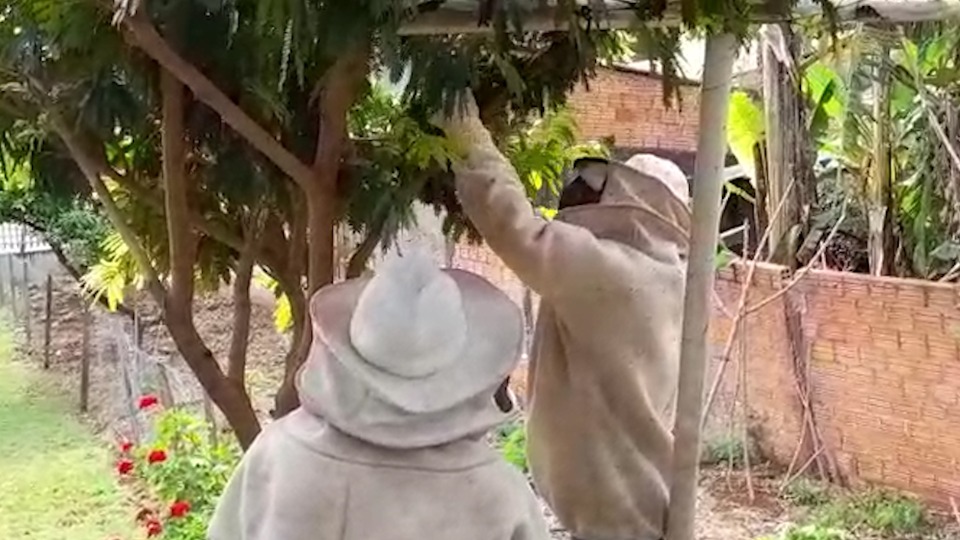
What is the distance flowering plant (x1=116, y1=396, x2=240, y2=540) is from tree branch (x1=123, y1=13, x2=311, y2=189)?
3.16ft

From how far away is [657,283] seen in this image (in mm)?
1207

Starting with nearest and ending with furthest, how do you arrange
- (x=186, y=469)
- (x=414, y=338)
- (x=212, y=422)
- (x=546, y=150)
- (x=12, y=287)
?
(x=414, y=338), (x=546, y=150), (x=186, y=469), (x=212, y=422), (x=12, y=287)

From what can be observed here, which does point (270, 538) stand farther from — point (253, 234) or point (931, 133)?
point (931, 133)

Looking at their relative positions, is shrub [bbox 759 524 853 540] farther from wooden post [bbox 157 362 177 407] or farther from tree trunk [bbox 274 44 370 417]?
tree trunk [bbox 274 44 370 417]

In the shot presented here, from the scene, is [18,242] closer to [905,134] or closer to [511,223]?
[511,223]

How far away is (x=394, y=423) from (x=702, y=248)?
38 cm

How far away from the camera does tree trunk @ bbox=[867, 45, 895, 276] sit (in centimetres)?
295

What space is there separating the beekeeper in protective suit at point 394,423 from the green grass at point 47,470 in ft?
3.87

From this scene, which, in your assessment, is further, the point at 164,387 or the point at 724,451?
the point at 724,451

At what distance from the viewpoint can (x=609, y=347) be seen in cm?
118

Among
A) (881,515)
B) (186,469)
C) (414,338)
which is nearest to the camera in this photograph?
(414,338)

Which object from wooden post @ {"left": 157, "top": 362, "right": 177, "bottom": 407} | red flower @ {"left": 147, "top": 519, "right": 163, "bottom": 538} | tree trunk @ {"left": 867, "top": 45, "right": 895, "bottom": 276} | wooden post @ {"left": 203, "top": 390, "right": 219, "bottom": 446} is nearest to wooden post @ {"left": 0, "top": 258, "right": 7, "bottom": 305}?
wooden post @ {"left": 157, "top": 362, "right": 177, "bottom": 407}

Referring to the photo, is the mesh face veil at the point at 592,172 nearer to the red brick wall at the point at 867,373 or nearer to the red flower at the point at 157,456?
the red flower at the point at 157,456

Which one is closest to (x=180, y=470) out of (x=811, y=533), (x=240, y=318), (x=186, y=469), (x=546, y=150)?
(x=186, y=469)
